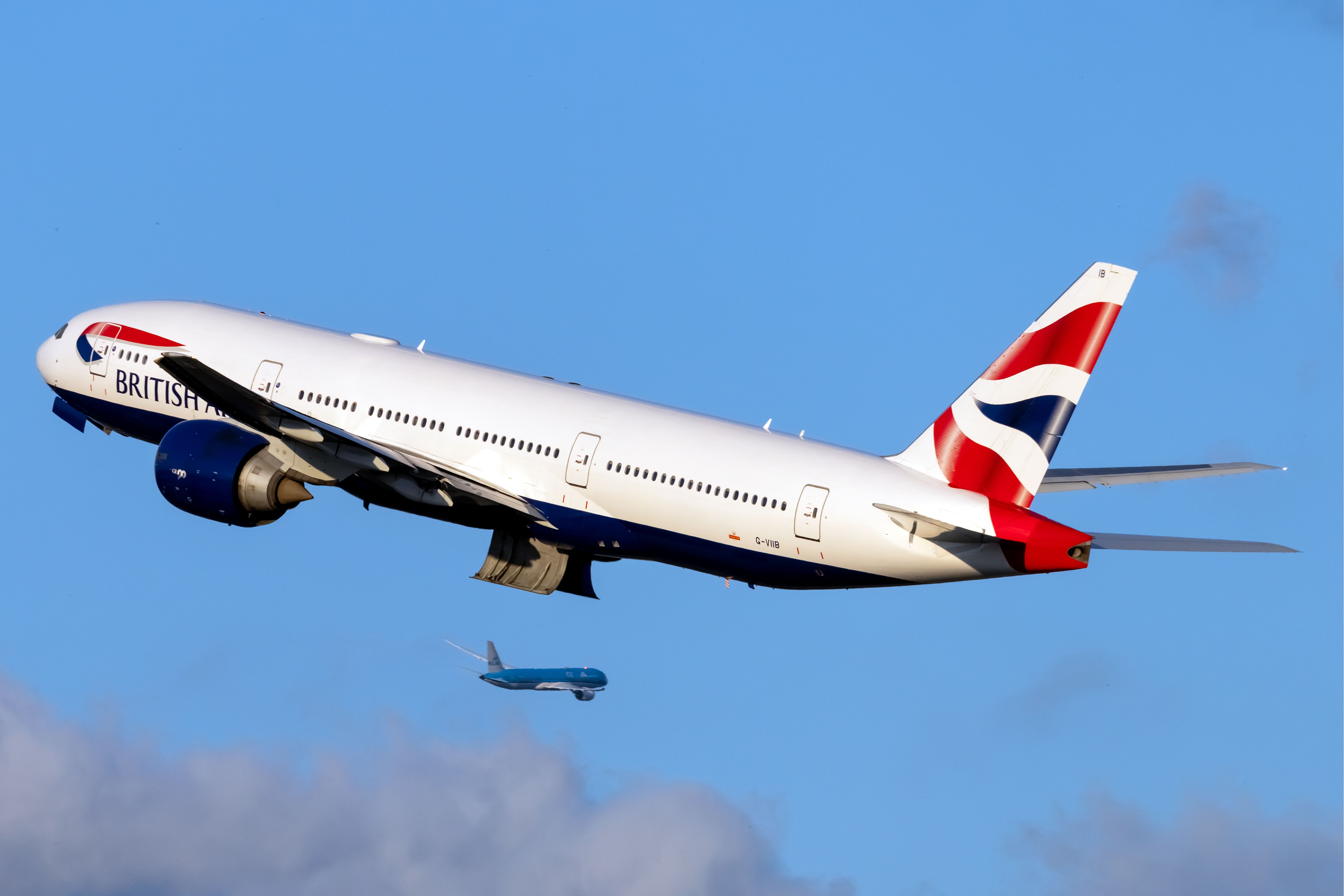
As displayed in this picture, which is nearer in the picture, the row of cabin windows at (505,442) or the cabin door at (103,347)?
the row of cabin windows at (505,442)

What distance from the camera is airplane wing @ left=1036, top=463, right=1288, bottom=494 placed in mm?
45406

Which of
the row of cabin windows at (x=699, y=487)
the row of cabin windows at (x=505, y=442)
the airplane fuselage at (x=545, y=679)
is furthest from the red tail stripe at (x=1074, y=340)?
the airplane fuselage at (x=545, y=679)

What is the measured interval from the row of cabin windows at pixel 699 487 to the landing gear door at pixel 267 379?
357 inches

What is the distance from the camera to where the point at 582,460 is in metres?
45.9

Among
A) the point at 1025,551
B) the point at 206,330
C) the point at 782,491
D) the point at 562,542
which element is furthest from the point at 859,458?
the point at 206,330

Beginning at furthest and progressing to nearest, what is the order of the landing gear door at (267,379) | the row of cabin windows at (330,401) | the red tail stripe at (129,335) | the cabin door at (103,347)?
1. the cabin door at (103,347)
2. the red tail stripe at (129,335)
3. the landing gear door at (267,379)
4. the row of cabin windows at (330,401)

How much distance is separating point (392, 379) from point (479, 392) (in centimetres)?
227

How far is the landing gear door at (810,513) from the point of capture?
43219mm

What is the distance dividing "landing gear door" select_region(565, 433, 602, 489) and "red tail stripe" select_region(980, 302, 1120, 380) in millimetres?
9711

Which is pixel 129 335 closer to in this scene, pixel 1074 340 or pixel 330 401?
pixel 330 401

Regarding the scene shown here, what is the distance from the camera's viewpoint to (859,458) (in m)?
43.9

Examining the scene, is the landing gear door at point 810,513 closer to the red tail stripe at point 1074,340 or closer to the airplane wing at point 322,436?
the red tail stripe at point 1074,340

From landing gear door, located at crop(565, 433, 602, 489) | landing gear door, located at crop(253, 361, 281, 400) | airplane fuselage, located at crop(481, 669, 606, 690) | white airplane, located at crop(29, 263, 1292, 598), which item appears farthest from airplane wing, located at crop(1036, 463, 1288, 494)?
airplane fuselage, located at crop(481, 669, 606, 690)

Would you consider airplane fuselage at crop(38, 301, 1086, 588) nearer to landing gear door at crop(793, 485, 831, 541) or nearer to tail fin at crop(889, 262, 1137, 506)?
landing gear door at crop(793, 485, 831, 541)
